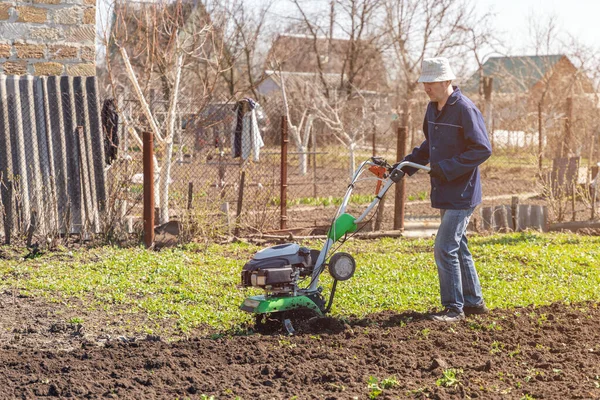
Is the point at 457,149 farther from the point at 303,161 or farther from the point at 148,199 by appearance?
the point at 303,161

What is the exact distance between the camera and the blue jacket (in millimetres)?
5789

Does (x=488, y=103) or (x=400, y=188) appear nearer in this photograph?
(x=400, y=188)

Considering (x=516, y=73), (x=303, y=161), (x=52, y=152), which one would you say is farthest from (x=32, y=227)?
(x=516, y=73)

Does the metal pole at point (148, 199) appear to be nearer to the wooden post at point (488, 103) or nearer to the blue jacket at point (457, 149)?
the blue jacket at point (457, 149)

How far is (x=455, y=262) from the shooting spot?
6.03 m

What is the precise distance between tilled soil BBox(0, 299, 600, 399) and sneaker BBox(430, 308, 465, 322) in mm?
64

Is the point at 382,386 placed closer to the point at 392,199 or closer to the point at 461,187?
the point at 461,187

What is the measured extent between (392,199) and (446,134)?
9539 mm

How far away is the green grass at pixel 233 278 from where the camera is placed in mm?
6695

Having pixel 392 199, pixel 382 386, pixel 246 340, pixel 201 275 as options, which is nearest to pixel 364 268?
pixel 201 275

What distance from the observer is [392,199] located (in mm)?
15469

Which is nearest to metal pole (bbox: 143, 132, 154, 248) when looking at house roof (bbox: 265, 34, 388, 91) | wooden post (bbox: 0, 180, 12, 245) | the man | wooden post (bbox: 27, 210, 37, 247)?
wooden post (bbox: 0, 180, 12, 245)

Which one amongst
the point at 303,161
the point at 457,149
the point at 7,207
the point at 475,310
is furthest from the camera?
the point at 303,161

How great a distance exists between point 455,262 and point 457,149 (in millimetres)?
863
